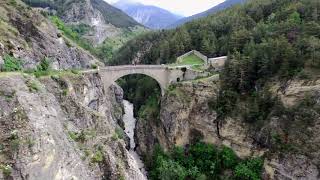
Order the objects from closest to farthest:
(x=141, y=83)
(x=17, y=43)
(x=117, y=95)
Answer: (x=17, y=43) < (x=117, y=95) < (x=141, y=83)

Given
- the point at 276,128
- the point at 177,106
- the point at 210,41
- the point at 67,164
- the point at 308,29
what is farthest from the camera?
the point at 210,41

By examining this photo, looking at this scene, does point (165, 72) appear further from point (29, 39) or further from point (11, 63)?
point (11, 63)

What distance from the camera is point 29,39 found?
52.9m

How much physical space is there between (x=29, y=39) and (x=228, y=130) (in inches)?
1080

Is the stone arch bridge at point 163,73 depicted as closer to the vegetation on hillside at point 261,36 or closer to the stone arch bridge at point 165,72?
the stone arch bridge at point 165,72

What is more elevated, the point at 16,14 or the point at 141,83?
the point at 16,14

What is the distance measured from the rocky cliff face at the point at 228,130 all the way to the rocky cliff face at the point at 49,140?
23200 millimetres


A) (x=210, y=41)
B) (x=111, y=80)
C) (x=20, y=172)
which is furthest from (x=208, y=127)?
(x=20, y=172)

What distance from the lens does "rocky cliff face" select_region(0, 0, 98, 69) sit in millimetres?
45875

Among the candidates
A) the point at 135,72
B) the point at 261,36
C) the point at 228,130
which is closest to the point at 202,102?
the point at 228,130

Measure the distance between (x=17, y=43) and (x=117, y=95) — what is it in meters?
39.8

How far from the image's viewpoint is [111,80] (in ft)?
208

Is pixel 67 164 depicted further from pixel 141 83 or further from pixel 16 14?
pixel 141 83

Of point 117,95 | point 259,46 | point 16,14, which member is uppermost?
point 16,14
